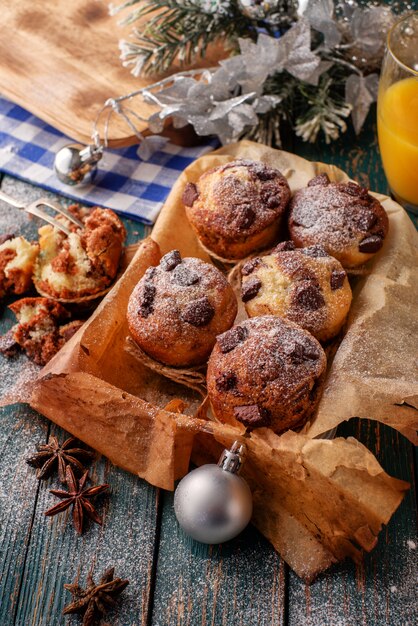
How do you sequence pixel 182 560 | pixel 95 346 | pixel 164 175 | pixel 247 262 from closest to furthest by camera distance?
1. pixel 182 560
2. pixel 95 346
3. pixel 247 262
4. pixel 164 175

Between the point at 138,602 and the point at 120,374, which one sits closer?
the point at 138,602

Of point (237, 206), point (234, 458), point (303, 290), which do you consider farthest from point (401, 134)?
point (234, 458)

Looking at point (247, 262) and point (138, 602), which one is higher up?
point (247, 262)

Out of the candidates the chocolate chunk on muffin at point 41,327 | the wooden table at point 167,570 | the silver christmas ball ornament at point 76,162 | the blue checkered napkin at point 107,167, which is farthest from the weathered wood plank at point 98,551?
the silver christmas ball ornament at point 76,162

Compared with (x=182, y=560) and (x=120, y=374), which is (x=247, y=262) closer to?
(x=120, y=374)

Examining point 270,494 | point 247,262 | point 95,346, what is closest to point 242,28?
point 247,262

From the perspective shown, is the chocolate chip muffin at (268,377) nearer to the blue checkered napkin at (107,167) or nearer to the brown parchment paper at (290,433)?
the brown parchment paper at (290,433)
